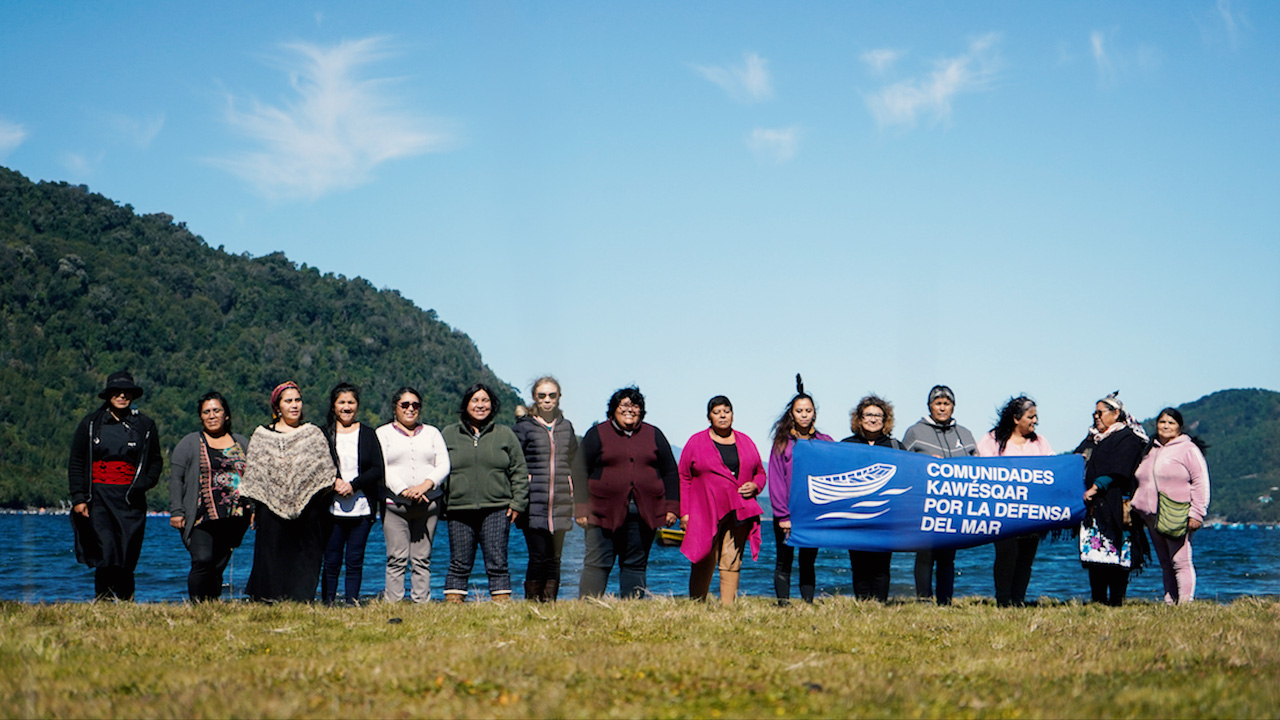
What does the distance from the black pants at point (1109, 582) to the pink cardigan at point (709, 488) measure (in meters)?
3.42

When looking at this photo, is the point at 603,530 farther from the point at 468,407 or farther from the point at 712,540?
the point at 468,407

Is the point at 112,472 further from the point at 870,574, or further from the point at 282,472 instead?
the point at 870,574

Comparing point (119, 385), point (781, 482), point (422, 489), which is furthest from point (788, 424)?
point (119, 385)

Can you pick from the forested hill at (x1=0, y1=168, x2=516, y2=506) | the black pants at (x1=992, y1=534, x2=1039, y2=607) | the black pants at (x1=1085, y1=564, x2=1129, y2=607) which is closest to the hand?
the black pants at (x1=992, y1=534, x2=1039, y2=607)

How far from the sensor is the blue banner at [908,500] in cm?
1011

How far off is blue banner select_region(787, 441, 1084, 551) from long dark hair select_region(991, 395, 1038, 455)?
42 centimetres

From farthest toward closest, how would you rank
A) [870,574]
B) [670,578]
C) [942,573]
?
[670,578] → [942,573] → [870,574]

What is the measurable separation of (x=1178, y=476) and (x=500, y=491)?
6.32 m

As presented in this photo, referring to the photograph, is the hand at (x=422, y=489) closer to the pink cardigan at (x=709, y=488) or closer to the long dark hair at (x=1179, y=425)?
the pink cardigan at (x=709, y=488)

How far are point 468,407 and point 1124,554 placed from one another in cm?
631

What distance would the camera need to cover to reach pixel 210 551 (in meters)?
9.48

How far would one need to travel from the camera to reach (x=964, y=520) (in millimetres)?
10156

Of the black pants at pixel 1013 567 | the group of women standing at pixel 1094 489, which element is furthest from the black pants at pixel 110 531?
the black pants at pixel 1013 567

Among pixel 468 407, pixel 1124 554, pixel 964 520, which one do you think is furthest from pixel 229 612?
pixel 1124 554
